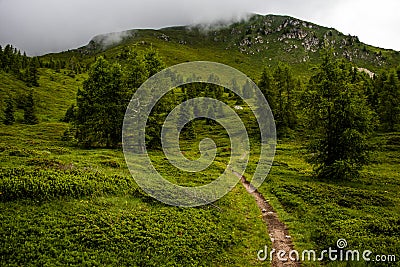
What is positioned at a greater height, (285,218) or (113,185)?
(113,185)

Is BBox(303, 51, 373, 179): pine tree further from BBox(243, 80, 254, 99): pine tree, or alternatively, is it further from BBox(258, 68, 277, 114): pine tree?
BBox(243, 80, 254, 99): pine tree

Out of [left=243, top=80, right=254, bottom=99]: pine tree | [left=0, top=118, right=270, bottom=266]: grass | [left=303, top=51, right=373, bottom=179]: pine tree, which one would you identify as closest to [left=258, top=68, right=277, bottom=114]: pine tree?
[left=243, top=80, right=254, bottom=99]: pine tree

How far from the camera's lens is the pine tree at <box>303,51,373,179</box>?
105 ft

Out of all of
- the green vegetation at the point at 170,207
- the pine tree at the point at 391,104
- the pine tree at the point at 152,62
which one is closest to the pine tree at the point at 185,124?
the green vegetation at the point at 170,207

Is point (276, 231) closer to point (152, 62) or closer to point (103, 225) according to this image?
point (103, 225)

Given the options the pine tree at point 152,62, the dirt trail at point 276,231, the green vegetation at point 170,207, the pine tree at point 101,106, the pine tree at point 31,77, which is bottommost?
the dirt trail at point 276,231

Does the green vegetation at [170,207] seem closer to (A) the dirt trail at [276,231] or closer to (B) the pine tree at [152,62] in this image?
(B) the pine tree at [152,62]

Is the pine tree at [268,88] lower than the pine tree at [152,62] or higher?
lower

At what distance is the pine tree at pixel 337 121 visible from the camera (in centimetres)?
3206

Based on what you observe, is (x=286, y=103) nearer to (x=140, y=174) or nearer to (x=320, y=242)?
(x=140, y=174)

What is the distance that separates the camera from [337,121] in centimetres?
A: 3297

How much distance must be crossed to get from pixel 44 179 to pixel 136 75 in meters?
28.8

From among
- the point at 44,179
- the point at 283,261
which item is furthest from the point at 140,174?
the point at 283,261

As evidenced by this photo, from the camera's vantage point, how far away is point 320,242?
18.5 meters
